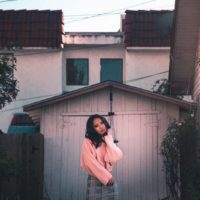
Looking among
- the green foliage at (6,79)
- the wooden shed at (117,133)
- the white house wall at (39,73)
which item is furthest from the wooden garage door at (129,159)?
the white house wall at (39,73)

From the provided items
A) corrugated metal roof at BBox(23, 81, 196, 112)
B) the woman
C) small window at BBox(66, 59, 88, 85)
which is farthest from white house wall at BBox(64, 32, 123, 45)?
the woman

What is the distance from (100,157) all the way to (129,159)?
6370mm

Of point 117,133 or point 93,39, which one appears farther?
point 93,39

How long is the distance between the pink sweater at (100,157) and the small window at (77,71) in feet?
53.5

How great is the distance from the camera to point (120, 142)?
1370cm

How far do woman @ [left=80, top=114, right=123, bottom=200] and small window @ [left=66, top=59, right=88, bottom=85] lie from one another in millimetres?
16197

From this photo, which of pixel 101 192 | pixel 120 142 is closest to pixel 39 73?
pixel 120 142

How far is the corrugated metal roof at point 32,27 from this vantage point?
73.2 feet

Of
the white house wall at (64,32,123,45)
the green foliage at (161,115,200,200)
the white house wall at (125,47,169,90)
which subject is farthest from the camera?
the white house wall at (64,32,123,45)

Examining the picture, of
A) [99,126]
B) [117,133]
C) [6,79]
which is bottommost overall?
[117,133]

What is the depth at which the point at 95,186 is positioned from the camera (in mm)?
7234

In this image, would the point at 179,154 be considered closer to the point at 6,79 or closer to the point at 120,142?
the point at 120,142

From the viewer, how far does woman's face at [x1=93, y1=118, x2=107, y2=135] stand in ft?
24.3

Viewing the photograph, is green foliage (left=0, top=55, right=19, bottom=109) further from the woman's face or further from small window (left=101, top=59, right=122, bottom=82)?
small window (left=101, top=59, right=122, bottom=82)
